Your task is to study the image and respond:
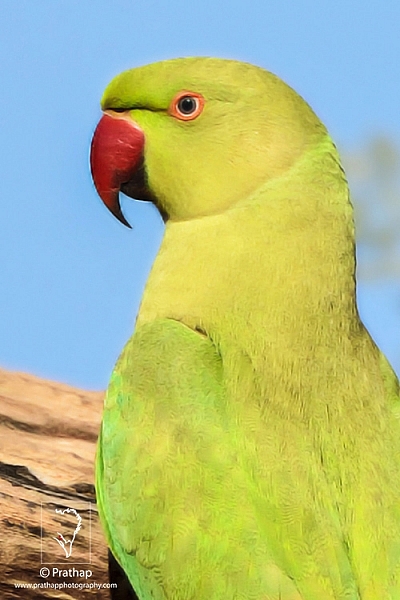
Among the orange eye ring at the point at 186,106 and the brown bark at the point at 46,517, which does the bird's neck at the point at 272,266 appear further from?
the brown bark at the point at 46,517

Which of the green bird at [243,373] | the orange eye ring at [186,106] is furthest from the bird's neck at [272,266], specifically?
the orange eye ring at [186,106]

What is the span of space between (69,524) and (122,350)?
2.08 feet

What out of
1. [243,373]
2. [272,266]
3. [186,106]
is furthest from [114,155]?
[243,373]

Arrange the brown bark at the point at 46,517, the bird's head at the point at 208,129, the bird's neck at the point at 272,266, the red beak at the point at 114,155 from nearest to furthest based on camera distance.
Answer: the bird's neck at the point at 272,266
the bird's head at the point at 208,129
the red beak at the point at 114,155
the brown bark at the point at 46,517

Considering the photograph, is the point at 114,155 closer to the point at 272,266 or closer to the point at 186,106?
the point at 186,106

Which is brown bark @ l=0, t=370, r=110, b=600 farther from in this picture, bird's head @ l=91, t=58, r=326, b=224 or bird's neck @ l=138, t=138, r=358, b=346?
bird's head @ l=91, t=58, r=326, b=224

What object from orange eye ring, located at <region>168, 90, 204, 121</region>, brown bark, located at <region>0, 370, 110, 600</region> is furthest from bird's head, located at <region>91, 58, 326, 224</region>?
brown bark, located at <region>0, 370, 110, 600</region>

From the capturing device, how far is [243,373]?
7.68 feet

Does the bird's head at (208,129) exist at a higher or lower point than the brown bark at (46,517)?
higher

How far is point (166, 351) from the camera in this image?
2.38m

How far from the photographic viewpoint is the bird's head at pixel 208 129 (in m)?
2.55

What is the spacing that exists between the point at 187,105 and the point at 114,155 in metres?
0.24

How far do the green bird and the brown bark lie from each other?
462mm

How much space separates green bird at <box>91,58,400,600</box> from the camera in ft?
7.30
